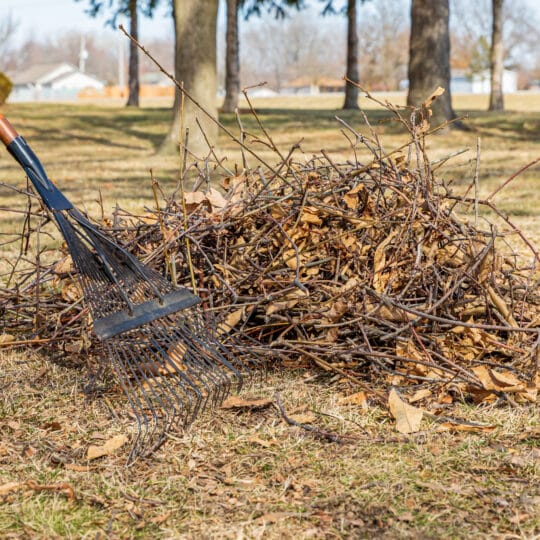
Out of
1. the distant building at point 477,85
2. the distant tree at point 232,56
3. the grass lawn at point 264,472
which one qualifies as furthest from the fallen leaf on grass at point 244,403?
the distant building at point 477,85

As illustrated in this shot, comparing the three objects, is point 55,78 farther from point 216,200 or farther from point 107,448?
point 107,448

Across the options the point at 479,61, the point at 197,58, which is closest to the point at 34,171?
the point at 197,58

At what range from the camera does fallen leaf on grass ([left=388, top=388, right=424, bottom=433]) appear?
2461 millimetres

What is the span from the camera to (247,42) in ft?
373

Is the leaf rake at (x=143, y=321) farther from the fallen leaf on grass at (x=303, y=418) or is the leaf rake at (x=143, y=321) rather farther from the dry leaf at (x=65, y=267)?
the dry leaf at (x=65, y=267)

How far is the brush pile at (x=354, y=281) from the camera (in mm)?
2840

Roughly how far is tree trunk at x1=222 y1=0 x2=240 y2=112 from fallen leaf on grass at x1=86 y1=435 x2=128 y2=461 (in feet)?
58.7

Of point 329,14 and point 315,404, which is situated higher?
point 329,14

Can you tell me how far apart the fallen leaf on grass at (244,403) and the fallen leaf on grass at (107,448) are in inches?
15.1

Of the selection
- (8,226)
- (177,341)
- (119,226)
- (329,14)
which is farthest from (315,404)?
(329,14)

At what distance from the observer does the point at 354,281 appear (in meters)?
3.00

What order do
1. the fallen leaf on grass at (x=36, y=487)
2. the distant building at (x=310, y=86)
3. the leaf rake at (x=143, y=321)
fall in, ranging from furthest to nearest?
the distant building at (x=310, y=86) < the leaf rake at (x=143, y=321) < the fallen leaf on grass at (x=36, y=487)

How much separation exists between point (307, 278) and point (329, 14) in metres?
19.1

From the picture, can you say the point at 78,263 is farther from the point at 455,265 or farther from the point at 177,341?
the point at 455,265
